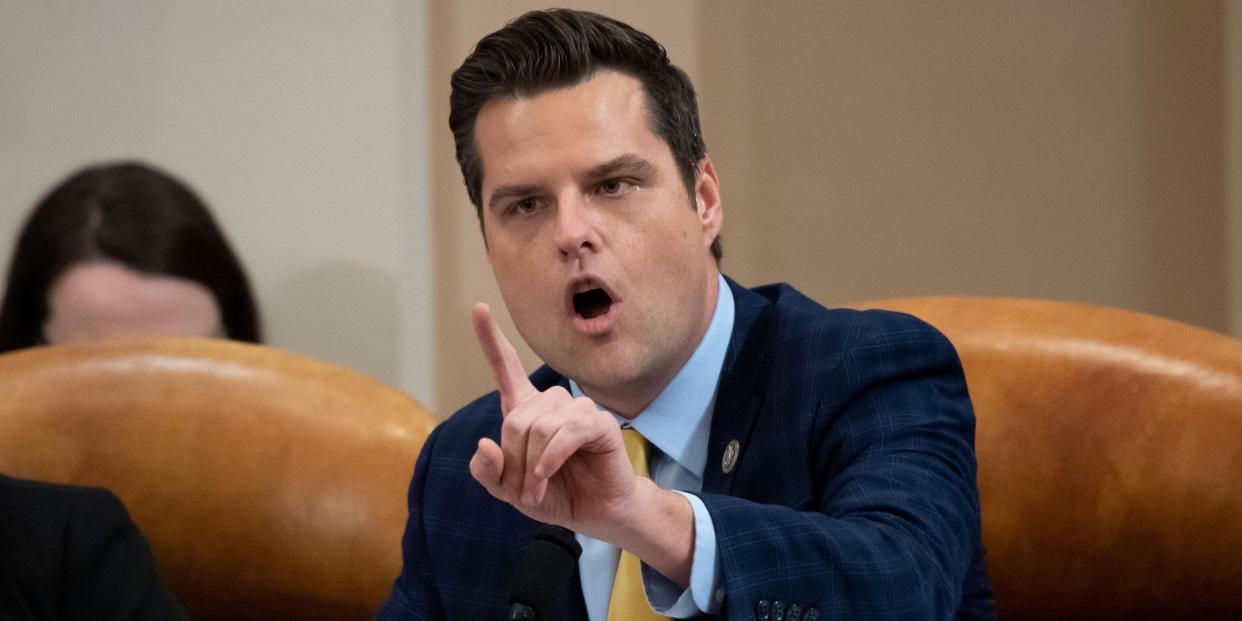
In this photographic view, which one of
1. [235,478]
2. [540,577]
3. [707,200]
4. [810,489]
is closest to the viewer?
[540,577]

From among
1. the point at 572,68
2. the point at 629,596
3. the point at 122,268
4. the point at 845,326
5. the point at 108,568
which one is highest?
the point at 572,68

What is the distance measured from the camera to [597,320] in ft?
4.15

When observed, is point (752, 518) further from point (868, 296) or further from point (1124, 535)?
point (868, 296)

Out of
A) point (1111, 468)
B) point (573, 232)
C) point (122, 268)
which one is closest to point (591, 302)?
point (573, 232)

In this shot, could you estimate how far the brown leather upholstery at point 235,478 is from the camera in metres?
1.73

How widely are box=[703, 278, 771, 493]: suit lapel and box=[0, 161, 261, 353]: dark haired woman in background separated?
1.29 meters

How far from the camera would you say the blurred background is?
227 centimetres

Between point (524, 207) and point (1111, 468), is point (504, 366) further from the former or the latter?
point (1111, 468)

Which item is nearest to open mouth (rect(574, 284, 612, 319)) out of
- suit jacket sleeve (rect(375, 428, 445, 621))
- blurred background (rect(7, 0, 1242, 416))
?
suit jacket sleeve (rect(375, 428, 445, 621))

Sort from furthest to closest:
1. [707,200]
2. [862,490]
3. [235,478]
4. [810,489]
→ [235,478] → [707,200] → [810,489] → [862,490]

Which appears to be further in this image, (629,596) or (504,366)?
(629,596)

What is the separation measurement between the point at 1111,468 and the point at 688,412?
0.45 metres

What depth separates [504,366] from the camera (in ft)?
3.24

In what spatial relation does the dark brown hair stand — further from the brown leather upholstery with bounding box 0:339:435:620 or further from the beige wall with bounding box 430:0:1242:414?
the beige wall with bounding box 430:0:1242:414
